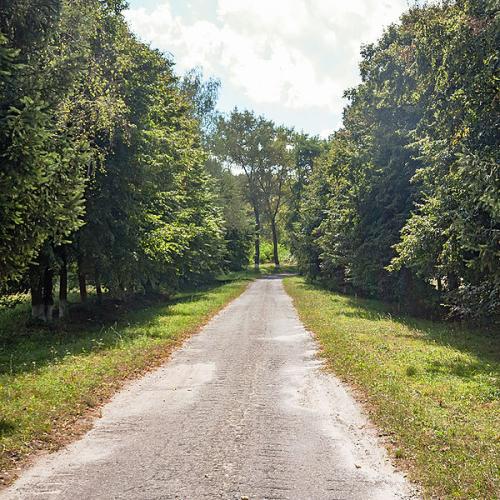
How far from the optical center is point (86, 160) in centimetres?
1095

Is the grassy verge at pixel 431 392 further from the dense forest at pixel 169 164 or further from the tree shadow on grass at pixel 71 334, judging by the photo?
the tree shadow on grass at pixel 71 334

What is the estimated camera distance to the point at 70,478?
6.03 metres

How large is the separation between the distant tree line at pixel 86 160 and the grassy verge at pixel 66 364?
172cm

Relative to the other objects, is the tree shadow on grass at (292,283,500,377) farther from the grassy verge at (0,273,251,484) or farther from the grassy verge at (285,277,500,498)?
the grassy verge at (0,273,251,484)

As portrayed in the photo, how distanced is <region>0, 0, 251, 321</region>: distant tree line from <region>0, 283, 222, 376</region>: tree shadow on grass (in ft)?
4.16

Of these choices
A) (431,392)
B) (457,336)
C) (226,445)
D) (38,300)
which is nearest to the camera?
(226,445)

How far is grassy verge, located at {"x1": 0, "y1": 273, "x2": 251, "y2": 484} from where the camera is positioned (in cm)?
765

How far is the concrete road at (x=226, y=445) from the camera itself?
5727 mm

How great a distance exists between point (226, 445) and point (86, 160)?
6.61 m

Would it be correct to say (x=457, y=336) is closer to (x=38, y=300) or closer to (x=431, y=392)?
(x=431, y=392)

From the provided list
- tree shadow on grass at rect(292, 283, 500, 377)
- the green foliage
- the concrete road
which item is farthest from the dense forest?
the concrete road

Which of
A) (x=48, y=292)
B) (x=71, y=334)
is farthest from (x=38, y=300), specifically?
(x=71, y=334)

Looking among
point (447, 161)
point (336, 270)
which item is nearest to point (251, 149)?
point (336, 270)

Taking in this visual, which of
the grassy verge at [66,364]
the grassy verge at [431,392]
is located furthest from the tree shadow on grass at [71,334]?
the grassy verge at [431,392]
